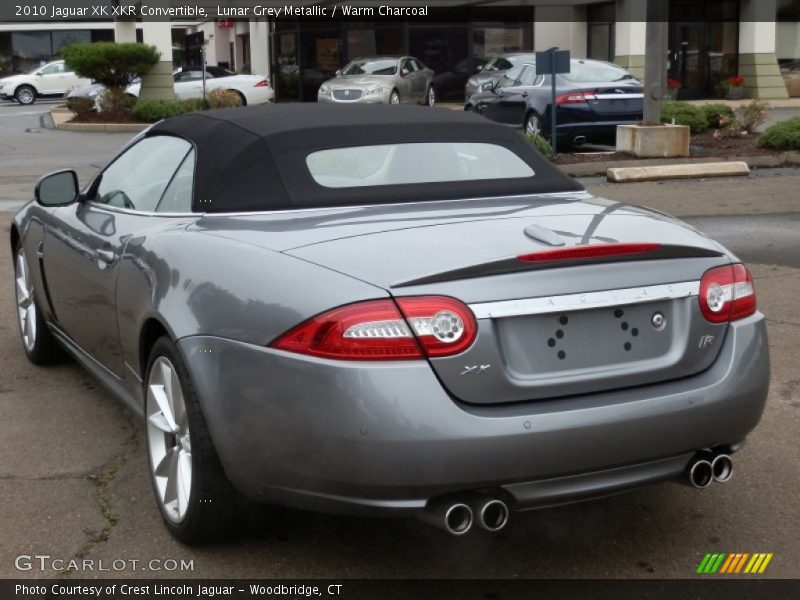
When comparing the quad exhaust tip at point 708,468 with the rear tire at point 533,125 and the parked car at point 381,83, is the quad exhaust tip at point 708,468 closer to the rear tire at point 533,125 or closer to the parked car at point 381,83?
the rear tire at point 533,125

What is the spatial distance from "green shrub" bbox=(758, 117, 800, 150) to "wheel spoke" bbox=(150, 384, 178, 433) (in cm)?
1403

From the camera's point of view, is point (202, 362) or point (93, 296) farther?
point (93, 296)

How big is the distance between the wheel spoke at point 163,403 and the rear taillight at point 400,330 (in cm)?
88

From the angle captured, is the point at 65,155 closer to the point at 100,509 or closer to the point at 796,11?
the point at 100,509

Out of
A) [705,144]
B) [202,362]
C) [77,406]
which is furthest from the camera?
[705,144]

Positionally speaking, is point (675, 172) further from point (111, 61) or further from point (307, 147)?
point (111, 61)

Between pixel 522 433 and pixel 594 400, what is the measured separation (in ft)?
0.89

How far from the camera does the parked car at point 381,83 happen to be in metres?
29.9

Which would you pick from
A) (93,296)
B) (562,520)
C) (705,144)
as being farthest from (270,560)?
(705,144)

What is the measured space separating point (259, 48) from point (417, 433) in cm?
4350

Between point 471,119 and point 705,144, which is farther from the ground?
point 471,119

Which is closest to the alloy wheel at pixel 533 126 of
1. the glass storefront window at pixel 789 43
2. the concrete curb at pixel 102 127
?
the concrete curb at pixel 102 127

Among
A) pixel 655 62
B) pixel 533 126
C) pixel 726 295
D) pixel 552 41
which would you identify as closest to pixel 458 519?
pixel 726 295

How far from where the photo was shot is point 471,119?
5055 millimetres
